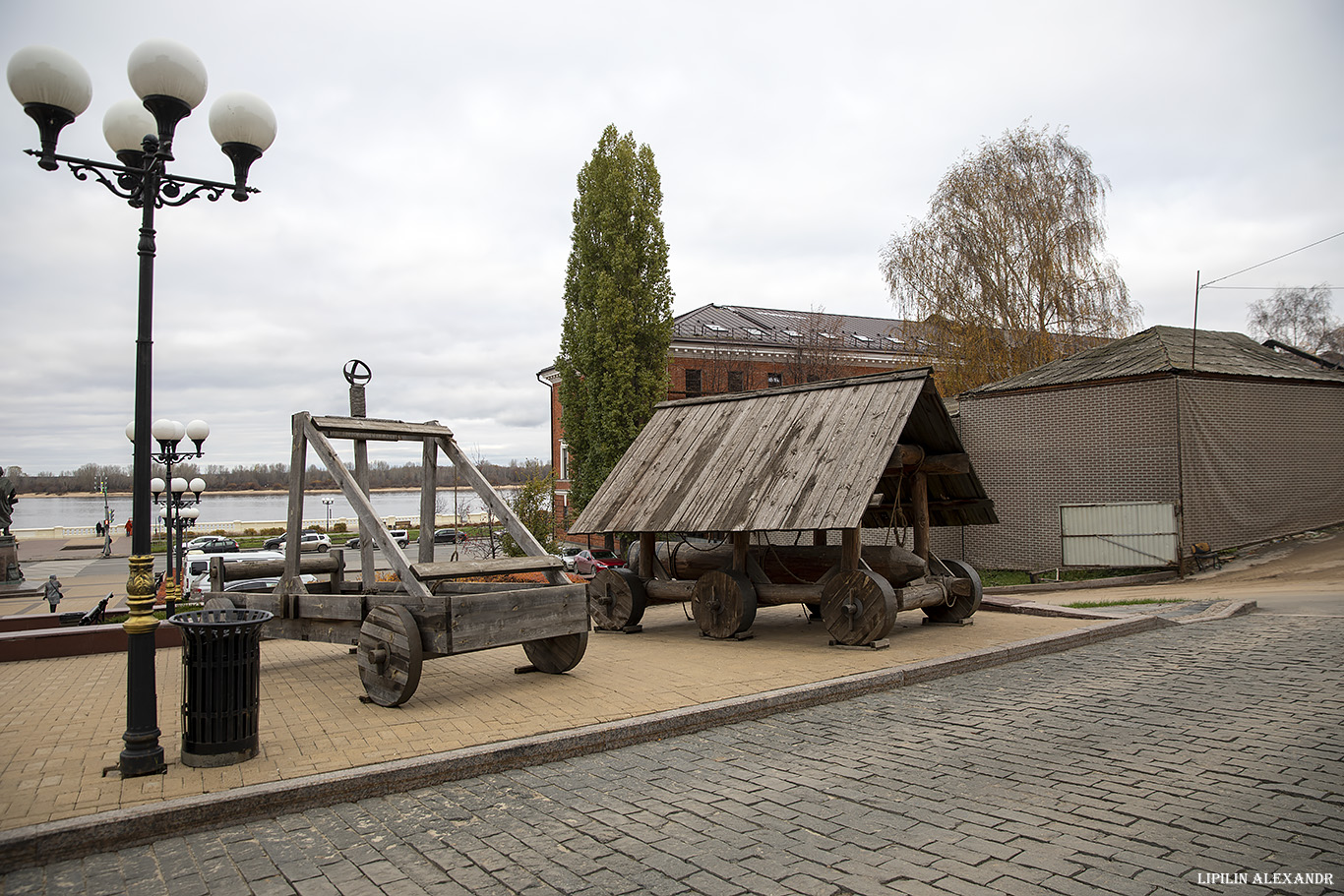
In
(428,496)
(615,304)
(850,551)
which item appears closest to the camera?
(428,496)

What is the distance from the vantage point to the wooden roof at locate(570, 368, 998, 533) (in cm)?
994

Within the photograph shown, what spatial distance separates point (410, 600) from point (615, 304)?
23305 millimetres

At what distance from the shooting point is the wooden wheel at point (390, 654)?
6988mm

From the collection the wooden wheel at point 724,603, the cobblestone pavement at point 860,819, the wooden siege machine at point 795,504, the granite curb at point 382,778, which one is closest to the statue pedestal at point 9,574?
the wooden siege machine at point 795,504

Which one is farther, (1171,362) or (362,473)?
(1171,362)

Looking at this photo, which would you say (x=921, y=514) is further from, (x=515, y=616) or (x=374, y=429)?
(x=374, y=429)

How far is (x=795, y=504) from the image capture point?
998cm

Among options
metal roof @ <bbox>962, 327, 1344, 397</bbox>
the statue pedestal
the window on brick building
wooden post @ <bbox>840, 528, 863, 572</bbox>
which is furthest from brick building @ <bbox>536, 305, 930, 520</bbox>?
wooden post @ <bbox>840, 528, 863, 572</bbox>

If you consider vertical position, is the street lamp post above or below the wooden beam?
below

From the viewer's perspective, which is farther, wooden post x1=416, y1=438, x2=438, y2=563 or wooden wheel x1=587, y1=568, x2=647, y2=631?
wooden wheel x1=587, y1=568, x2=647, y2=631

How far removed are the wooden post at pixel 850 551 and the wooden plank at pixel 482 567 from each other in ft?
11.8

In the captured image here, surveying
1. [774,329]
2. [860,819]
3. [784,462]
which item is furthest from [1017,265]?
[860,819]

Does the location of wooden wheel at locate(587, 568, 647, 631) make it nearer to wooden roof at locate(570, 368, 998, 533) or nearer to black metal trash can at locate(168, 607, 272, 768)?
wooden roof at locate(570, 368, 998, 533)

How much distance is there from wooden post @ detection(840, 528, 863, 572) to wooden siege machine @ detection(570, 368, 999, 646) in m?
0.03
